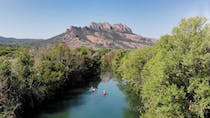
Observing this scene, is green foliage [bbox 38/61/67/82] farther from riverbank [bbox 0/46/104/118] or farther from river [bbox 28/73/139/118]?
river [bbox 28/73/139/118]

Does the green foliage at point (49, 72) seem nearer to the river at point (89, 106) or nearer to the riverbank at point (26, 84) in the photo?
the riverbank at point (26, 84)

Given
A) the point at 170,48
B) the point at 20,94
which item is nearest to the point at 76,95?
the point at 20,94

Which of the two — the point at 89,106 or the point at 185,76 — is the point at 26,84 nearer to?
the point at 89,106

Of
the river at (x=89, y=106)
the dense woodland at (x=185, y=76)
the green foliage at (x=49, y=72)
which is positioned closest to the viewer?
the dense woodland at (x=185, y=76)

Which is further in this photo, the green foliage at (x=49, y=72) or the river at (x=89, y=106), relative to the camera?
the green foliage at (x=49, y=72)

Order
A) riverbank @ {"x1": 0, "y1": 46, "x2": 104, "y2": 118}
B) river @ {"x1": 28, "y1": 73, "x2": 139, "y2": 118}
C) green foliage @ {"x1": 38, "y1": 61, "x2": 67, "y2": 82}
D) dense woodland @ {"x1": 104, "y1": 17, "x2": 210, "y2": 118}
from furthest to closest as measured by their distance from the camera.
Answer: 1. green foliage @ {"x1": 38, "y1": 61, "x2": 67, "y2": 82}
2. river @ {"x1": 28, "y1": 73, "x2": 139, "y2": 118}
3. riverbank @ {"x1": 0, "y1": 46, "x2": 104, "y2": 118}
4. dense woodland @ {"x1": 104, "y1": 17, "x2": 210, "y2": 118}

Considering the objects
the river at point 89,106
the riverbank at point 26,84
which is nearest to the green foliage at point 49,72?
the riverbank at point 26,84

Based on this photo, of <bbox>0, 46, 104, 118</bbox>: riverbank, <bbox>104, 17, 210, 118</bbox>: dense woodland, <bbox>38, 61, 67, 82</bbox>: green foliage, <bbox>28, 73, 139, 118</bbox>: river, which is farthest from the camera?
<bbox>38, 61, 67, 82</bbox>: green foliage

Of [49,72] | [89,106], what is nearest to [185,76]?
[89,106]

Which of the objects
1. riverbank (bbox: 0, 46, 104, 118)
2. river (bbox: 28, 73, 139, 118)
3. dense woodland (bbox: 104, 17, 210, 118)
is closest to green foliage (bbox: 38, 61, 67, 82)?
riverbank (bbox: 0, 46, 104, 118)

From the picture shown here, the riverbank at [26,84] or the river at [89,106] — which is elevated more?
the riverbank at [26,84]
